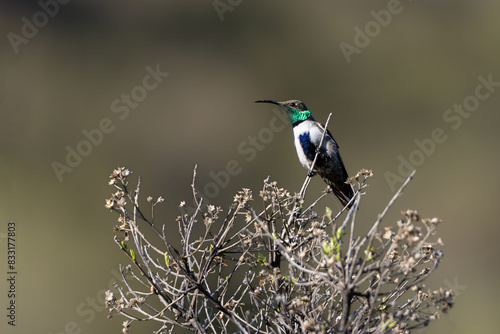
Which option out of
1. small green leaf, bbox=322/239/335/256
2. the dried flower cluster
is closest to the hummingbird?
the dried flower cluster

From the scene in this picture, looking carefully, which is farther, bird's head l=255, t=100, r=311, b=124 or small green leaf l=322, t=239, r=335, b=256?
bird's head l=255, t=100, r=311, b=124

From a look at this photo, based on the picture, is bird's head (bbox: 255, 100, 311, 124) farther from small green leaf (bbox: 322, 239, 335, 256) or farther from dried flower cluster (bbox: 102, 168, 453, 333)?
small green leaf (bbox: 322, 239, 335, 256)

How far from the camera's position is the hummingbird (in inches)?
105

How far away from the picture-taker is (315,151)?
2676 millimetres

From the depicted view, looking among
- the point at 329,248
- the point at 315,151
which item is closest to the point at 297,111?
the point at 315,151

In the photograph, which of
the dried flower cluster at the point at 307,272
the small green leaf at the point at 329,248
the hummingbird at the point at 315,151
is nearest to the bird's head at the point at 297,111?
the hummingbird at the point at 315,151

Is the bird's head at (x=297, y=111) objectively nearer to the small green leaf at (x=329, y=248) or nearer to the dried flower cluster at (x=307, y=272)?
the dried flower cluster at (x=307, y=272)

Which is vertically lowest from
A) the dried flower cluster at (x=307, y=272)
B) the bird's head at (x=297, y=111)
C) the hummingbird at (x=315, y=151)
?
the dried flower cluster at (x=307, y=272)

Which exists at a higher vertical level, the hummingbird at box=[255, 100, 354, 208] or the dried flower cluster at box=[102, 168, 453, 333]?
the hummingbird at box=[255, 100, 354, 208]

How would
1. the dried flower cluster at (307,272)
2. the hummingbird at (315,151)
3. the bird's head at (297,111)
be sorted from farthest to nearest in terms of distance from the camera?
1. the bird's head at (297,111)
2. the hummingbird at (315,151)
3. the dried flower cluster at (307,272)

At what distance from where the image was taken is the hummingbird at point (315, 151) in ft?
8.79

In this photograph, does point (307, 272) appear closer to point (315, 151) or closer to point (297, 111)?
point (315, 151)

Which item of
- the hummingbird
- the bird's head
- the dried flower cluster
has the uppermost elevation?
the bird's head

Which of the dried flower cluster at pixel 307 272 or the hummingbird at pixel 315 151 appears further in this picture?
the hummingbird at pixel 315 151
